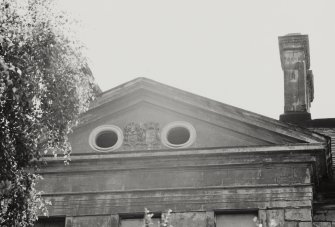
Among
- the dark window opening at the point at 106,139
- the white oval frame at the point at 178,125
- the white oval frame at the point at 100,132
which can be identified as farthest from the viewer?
the dark window opening at the point at 106,139

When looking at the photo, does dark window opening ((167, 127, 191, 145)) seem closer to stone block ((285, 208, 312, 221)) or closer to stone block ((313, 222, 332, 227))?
stone block ((285, 208, 312, 221))

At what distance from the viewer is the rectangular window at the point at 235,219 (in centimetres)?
1669

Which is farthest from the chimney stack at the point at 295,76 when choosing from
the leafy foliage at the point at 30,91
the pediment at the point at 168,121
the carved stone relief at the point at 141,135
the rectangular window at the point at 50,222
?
the leafy foliage at the point at 30,91

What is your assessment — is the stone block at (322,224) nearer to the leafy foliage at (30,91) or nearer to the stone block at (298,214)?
the stone block at (298,214)

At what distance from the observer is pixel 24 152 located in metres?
11.7

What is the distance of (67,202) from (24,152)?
18.9 feet

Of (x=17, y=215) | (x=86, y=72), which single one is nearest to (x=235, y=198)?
(x=86, y=72)

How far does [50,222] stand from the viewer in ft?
57.0

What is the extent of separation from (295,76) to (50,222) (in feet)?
26.3

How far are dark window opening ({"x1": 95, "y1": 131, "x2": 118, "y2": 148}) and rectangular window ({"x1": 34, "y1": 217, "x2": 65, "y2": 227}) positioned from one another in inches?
85.7

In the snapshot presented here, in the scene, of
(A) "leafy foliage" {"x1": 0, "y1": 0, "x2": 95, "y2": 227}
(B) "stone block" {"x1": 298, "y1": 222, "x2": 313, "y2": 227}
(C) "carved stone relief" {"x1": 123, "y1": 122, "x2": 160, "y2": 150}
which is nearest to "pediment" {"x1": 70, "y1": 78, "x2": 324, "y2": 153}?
(C) "carved stone relief" {"x1": 123, "y1": 122, "x2": 160, "y2": 150}

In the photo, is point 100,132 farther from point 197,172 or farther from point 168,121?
point 197,172

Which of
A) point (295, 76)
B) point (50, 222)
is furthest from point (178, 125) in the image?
point (295, 76)

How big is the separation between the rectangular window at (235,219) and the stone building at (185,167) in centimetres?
2
